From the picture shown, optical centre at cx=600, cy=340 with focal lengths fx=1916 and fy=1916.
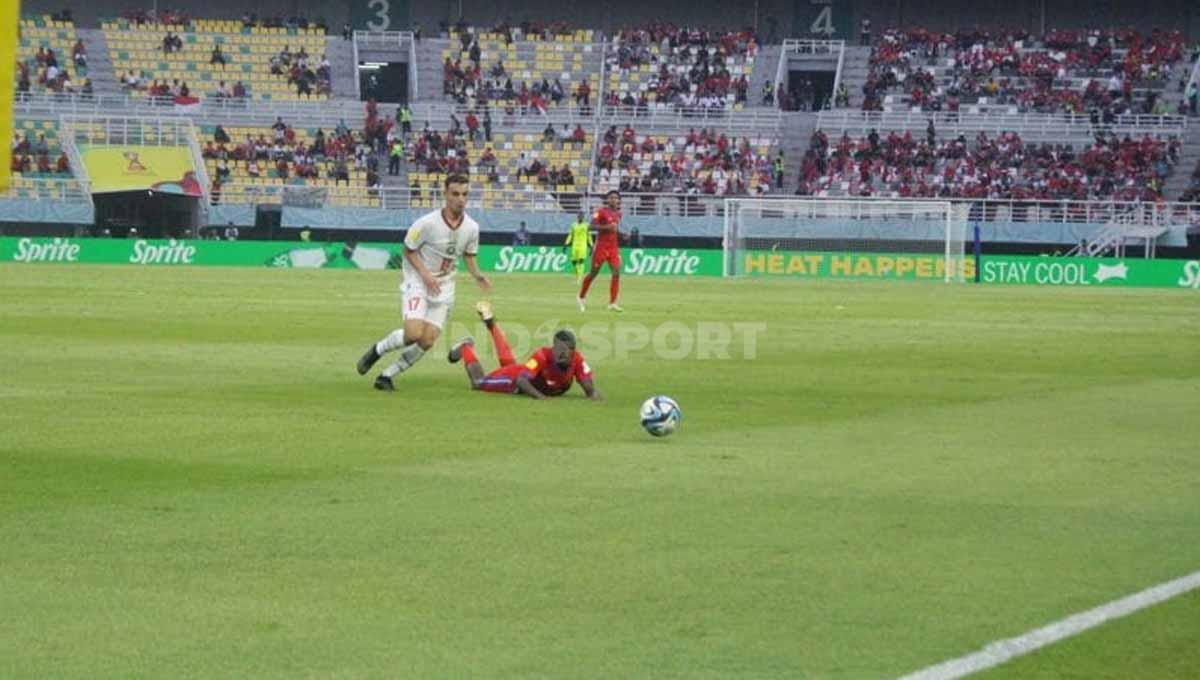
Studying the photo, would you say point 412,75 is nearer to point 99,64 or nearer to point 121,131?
point 99,64

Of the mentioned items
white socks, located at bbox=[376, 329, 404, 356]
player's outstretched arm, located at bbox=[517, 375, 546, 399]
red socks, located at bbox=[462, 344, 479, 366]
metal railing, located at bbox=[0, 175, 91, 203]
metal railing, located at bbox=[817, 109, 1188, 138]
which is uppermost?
metal railing, located at bbox=[817, 109, 1188, 138]

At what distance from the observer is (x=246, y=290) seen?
41969 millimetres

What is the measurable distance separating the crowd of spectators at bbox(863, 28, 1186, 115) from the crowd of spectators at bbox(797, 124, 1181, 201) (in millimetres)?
3003

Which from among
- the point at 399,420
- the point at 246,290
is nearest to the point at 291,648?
the point at 399,420

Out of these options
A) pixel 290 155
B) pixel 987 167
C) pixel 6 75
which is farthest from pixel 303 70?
pixel 6 75

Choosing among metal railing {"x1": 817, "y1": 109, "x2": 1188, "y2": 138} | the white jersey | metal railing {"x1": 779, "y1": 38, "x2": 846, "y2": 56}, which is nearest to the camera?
the white jersey

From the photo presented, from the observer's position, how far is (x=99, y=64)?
77.0m

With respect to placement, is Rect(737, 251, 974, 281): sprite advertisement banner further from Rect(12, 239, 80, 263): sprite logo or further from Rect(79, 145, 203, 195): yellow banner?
Rect(12, 239, 80, 263): sprite logo

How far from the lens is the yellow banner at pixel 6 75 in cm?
790

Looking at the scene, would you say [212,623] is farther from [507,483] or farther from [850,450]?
[850,450]

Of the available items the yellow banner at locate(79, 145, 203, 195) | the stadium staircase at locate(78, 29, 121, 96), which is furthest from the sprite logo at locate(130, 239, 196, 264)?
the stadium staircase at locate(78, 29, 121, 96)

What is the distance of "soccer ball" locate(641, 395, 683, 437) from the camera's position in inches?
549

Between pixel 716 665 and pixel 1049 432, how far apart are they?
29.1ft

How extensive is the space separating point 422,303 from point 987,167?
177 ft
